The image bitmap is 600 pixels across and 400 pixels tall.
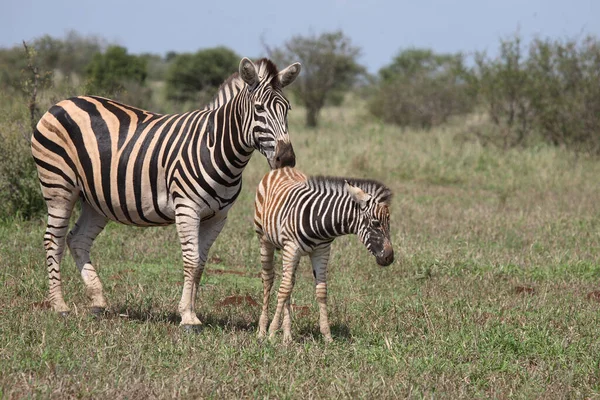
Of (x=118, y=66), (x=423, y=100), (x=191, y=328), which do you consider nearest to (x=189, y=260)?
(x=191, y=328)

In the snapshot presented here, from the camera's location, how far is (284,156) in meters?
5.44

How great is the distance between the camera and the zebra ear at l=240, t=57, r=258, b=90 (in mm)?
5672

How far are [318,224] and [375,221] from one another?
445 millimetres

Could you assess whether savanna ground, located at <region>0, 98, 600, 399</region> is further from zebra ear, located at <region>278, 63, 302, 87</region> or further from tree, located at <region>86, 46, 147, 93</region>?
tree, located at <region>86, 46, 147, 93</region>

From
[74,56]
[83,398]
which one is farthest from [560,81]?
[74,56]

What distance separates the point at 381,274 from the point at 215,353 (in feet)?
10.8

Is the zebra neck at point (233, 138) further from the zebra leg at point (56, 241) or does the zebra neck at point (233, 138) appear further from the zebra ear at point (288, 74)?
the zebra leg at point (56, 241)

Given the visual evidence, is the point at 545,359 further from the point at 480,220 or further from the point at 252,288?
the point at 480,220

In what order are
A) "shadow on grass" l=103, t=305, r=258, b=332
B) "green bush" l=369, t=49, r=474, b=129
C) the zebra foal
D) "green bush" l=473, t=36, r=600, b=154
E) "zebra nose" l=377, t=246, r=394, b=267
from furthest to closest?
"green bush" l=369, t=49, r=474, b=129 < "green bush" l=473, t=36, r=600, b=154 < "shadow on grass" l=103, t=305, r=258, b=332 < the zebra foal < "zebra nose" l=377, t=246, r=394, b=267

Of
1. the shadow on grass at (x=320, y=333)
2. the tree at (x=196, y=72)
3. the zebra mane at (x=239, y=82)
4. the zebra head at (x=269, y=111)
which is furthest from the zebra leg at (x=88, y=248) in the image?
the tree at (x=196, y=72)

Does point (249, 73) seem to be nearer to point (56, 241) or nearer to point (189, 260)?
point (189, 260)

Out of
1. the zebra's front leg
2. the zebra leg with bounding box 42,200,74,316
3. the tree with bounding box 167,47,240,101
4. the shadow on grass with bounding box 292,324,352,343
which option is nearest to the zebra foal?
the shadow on grass with bounding box 292,324,352,343

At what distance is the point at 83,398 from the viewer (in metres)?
4.17

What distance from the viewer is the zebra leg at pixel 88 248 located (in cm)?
634
